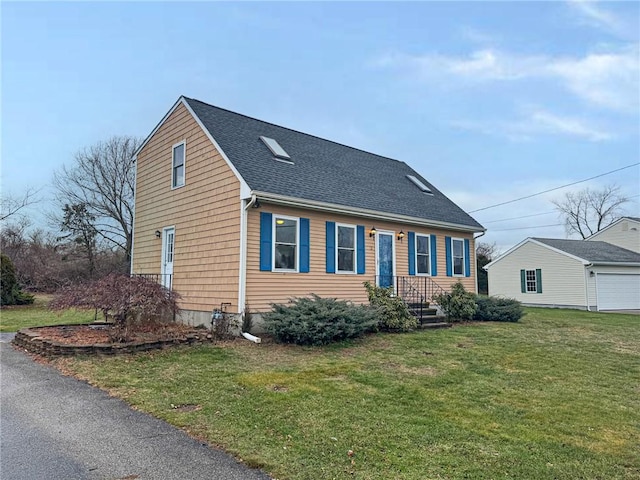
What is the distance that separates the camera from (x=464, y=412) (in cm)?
468

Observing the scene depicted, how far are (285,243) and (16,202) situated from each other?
21504 mm

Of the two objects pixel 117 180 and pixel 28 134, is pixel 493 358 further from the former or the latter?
pixel 117 180

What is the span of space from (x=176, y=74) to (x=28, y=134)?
7.14m

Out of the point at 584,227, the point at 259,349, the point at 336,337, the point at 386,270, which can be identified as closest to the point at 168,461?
the point at 259,349

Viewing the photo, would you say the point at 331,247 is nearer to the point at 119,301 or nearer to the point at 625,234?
the point at 119,301

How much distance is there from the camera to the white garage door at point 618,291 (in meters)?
21.3

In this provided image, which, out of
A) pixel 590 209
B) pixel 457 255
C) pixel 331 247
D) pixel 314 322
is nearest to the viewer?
pixel 314 322

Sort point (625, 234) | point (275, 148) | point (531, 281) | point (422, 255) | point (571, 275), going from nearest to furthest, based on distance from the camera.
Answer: point (275, 148) → point (422, 255) → point (571, 275) → point (531, 281) → point (625, 234)

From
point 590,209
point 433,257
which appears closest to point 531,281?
point 433,257

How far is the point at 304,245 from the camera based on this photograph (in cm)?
1032

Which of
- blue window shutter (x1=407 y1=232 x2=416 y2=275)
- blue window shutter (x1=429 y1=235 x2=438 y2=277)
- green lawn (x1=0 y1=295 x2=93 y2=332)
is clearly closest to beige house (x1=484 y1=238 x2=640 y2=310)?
blue window shutter (x1=429 y1=235 x2=438 y2=277)

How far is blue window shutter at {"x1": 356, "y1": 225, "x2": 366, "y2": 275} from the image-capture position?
38.1 ft

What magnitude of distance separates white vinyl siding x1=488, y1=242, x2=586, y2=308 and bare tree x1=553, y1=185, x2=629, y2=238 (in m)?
22.9

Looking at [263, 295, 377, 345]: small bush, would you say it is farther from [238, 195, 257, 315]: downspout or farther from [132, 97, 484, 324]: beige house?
[132, 97, 484, 324]: beige house
